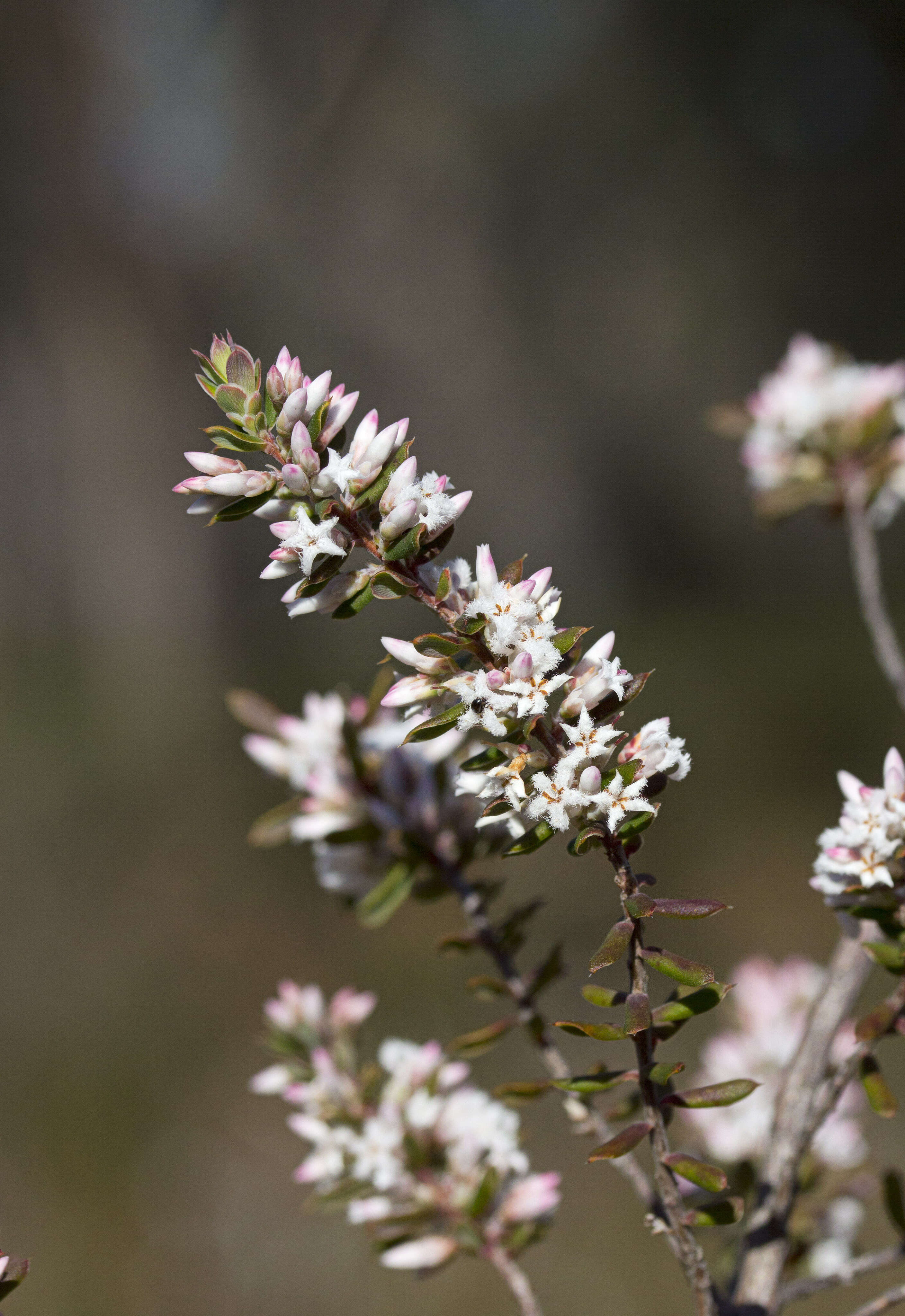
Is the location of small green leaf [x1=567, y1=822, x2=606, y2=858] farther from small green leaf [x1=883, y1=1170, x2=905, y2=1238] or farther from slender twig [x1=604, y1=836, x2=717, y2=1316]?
small green leaf [x1=883, y1=1170, x2=905, y2=1238]

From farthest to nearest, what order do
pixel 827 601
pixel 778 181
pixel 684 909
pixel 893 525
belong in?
A: pixel 778 181 → pixel 827 601 → pixel 893 525 → pixel 684 909

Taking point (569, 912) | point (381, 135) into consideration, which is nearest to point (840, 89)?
point (381, 135)

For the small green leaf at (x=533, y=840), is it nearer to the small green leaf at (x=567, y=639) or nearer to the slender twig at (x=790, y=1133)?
the small green leaf at (x=567, y=639)

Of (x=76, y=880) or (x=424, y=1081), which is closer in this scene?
(x=424, y=1081)

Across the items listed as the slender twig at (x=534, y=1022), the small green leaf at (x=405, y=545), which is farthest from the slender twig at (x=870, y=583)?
the small green leaf at (x=405, y=545)

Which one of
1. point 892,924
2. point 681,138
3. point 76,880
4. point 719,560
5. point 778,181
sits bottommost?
point 892,924

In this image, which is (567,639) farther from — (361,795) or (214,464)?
(361,795)

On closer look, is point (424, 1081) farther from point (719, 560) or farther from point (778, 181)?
point (778, 181)
